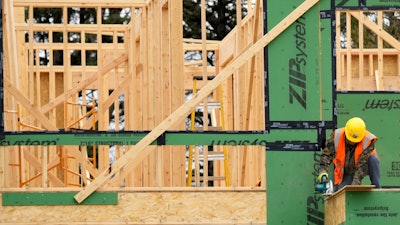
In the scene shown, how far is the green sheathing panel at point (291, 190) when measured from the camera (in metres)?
17.5

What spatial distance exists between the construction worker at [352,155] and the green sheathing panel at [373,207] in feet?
3.29

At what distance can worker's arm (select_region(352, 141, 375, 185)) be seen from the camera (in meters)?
17.2

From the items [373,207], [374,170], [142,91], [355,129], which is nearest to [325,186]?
[374,170]

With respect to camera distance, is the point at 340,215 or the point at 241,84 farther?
the point at 241,84

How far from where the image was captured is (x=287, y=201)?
17547 mm

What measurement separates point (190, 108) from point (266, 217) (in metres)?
1.61

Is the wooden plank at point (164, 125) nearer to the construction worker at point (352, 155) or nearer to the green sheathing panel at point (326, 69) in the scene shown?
the green sheathing panel at point (326, 69)

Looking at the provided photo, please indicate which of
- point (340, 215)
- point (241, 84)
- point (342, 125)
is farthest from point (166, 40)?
point (340, 215)

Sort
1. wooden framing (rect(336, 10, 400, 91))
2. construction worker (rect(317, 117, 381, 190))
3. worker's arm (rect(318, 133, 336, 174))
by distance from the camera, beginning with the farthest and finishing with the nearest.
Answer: wooden framing (rect(336, 10, 400, 91)) < worker's arm (rect(318, 133, 336, 174)) < construction worker (rect(317, 117, 381, 190))

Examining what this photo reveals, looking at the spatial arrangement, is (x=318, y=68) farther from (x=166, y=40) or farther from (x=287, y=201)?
(x=166, y=40)

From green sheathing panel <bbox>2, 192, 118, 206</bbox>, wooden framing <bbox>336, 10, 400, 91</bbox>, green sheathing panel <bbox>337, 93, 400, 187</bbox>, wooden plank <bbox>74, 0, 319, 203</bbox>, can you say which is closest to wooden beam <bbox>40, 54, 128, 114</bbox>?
wooden framing <bbox>336, 10, 400, 91</bbox>

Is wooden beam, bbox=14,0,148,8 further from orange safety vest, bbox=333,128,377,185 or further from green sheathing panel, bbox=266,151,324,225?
orange safety vest, bbox=333,128,377,185

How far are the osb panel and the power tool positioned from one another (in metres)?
0.74

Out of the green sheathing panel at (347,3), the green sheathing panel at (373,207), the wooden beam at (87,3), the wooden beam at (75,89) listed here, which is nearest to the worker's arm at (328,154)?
the green sheathing panel at (373,207)
